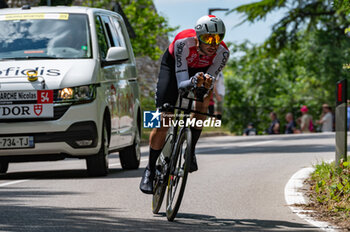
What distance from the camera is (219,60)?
7641 millimetres

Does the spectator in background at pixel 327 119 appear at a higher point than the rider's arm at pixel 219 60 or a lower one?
lower

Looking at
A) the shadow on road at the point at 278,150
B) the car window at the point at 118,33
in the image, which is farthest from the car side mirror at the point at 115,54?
the shadow on road at the point at 278,150

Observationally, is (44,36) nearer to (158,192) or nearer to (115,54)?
(115,54)

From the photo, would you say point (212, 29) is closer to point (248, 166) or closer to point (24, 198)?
point (24, 198)

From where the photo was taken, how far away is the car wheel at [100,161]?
1130 cm

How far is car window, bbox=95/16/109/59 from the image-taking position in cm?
1178

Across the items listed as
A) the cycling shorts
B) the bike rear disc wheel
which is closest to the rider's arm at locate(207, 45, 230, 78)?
the cycling shorts

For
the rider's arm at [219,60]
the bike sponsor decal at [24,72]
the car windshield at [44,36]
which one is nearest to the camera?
the rider's arm at [219,60]

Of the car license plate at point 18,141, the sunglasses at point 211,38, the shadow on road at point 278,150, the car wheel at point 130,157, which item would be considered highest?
the sunglasses at point 211,38

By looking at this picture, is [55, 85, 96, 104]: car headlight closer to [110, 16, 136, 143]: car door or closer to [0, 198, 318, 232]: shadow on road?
[110, 16, 136, 143]: car door

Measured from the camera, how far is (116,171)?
12703 mm

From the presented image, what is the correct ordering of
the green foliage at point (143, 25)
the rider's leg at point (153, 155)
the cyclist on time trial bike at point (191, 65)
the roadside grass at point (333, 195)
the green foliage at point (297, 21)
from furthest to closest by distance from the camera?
the green foliage at point (143, 25)
the green foliage at point (297, 21)
the rider's leg at point (153, 155)
the roadside grass at point (333, 195)
the cyclist on time trial bike at point (191, 65)

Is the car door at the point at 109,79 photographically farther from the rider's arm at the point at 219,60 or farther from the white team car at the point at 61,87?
the rider's arm at the point at 219,60

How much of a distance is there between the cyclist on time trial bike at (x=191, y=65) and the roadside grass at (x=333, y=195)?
53.2 inches
